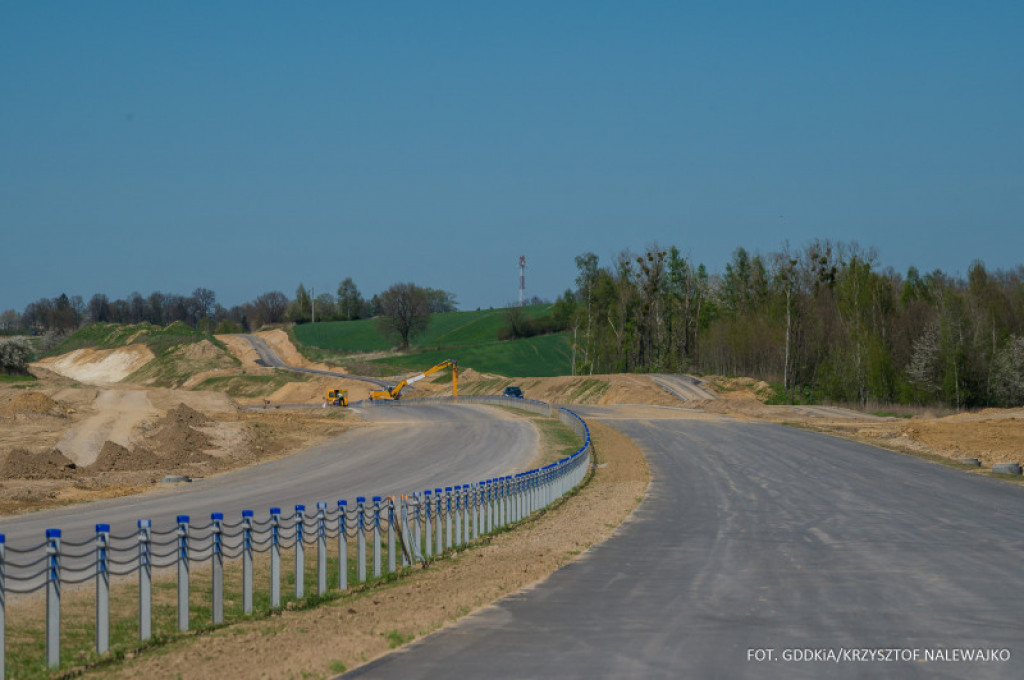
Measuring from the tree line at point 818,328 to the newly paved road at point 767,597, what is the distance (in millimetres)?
63477

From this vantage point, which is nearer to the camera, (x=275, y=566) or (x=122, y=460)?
(x=275, y=566)

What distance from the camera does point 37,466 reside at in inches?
1588

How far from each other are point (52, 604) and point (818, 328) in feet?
366

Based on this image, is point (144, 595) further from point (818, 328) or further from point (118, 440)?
point (818, 328)

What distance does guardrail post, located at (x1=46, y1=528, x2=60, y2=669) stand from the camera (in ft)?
37.7

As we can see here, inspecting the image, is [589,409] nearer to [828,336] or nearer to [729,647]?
[828,336]

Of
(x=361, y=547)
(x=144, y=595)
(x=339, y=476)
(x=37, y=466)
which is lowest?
(x=339, y=476)

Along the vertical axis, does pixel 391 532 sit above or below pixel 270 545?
below

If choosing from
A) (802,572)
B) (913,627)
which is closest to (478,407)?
(802,572)

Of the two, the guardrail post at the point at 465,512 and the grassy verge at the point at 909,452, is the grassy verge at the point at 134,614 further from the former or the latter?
the grassy verge at the point at 909,452

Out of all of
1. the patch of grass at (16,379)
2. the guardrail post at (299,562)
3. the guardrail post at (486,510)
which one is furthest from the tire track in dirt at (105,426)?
the guardrail post at (299,562)

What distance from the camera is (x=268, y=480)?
39.4 m

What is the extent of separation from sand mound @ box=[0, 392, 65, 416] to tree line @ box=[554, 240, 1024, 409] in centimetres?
6807

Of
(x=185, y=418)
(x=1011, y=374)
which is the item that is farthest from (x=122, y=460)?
(x=1011, y=374)
